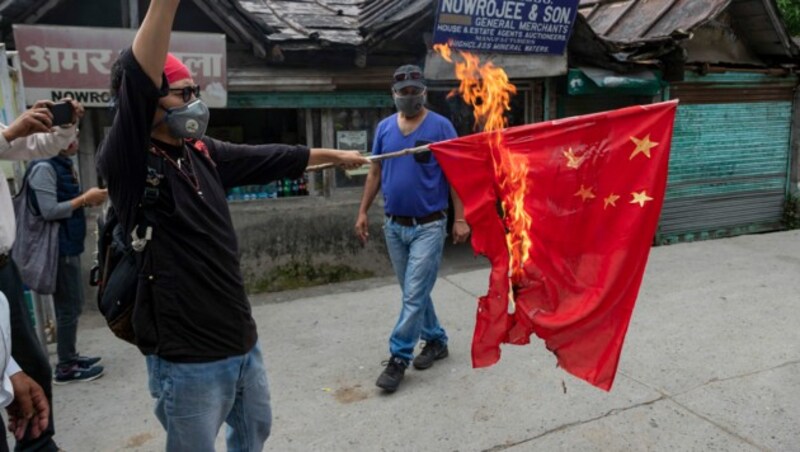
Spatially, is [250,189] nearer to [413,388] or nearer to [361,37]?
[361,37]

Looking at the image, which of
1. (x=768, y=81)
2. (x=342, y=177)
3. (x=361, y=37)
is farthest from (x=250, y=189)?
(x=768, y=81)

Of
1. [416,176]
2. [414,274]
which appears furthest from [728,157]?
[414,274]

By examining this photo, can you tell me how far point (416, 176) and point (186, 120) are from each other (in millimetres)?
2163

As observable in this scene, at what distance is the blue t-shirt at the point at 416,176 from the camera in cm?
420

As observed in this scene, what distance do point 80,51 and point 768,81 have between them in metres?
9.26

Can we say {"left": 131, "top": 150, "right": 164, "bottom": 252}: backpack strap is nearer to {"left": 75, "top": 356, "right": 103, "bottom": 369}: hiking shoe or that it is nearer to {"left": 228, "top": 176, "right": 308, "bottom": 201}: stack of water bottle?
{"left": 75, "top": 356, "right": 103, "bottom": 369}: hiking shoe

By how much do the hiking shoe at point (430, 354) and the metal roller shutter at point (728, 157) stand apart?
5.36 m

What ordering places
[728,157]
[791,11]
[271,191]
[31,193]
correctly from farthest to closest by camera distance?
[791,11]
[728,157]
[271,191]
[31,193]

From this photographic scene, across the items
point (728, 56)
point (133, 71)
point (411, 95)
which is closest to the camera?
point (133, 71)

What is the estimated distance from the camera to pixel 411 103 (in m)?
4.18

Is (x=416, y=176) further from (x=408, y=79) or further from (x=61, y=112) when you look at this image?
(x=61, y=112)

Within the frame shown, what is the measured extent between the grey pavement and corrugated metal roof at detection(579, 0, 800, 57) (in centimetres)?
431

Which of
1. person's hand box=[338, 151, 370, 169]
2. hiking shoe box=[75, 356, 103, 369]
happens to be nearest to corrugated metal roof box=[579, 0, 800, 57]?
person's hand box=[338, 151, 370, 169]

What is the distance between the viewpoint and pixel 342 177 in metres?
7.53
